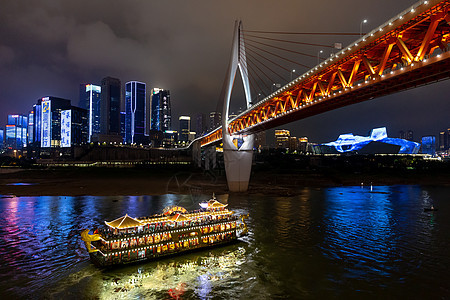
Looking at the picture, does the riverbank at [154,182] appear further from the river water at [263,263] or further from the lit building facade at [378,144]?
the lit building facade at [378,144]

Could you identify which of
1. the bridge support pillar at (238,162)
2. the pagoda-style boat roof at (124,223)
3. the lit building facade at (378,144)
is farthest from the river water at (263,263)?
the lit building facade at (378,144)

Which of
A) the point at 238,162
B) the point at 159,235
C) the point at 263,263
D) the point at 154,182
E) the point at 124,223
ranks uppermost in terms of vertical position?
the point at 238,162

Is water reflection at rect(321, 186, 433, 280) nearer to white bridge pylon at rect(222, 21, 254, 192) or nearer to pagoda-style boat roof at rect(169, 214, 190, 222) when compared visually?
pagoda-style boat roof at rect(169, 214, 190, 222)

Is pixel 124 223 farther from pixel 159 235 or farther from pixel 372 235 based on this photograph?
pixel 372 235

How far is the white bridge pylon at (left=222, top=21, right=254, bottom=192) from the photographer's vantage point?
155 feet

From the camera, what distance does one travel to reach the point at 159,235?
1919 centimetres

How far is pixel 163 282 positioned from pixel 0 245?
46.0 ft

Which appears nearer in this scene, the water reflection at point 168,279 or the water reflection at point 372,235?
the water reflection at point 168,279

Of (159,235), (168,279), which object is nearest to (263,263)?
(168,279)

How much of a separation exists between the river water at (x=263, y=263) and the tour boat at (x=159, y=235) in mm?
678

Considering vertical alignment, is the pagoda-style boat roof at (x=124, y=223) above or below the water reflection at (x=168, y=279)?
above

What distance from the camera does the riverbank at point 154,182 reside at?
164 ft

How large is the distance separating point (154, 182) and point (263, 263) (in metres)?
49.3

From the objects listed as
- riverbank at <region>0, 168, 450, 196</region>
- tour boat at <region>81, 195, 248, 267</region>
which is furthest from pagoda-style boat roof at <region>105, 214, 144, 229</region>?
riverbank at <region>0, 168, 450, 196</region>
